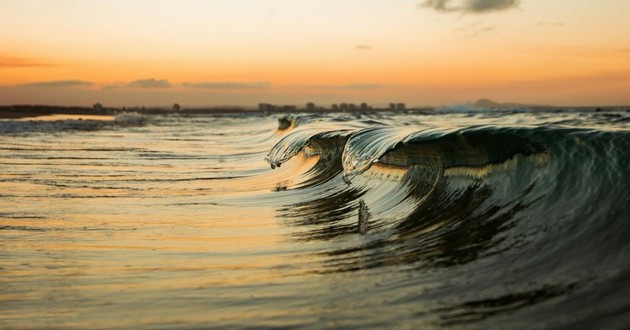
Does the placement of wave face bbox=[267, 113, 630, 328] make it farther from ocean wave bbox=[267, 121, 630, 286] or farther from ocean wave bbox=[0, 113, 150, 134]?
ocean wave bbox=[0, 113, 150, 134]

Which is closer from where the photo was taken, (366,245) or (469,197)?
(366,245)

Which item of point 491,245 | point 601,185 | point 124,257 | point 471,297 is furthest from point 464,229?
point 124,257

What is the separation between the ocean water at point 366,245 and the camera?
9.01 ft

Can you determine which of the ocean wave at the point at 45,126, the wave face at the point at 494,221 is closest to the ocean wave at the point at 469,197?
the wave face at the point at 494,221

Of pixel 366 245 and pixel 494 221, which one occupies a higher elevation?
pixel 494 221

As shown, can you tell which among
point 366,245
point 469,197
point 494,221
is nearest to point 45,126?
point 469,197

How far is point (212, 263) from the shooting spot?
12.7 feet

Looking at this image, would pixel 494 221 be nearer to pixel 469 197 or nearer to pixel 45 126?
pixel 469 197

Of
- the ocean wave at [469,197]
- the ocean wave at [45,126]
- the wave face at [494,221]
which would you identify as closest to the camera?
the wave face at [494,221]

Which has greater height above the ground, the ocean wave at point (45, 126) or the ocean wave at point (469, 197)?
the ocean wave at point (469, 197)

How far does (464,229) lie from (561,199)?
2.15 feet

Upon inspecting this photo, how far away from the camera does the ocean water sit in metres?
2.75

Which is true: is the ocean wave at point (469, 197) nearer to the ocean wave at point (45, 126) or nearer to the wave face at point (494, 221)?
the wave face at point (494, 221)

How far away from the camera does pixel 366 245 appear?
4.07 meters
